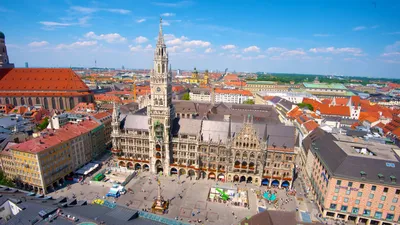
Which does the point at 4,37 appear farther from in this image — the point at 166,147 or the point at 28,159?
the point at 166,147

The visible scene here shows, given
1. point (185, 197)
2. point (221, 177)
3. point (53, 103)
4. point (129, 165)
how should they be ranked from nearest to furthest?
point (185, 197) → point (221, 177) → point (129, 165) → point (53, 103)

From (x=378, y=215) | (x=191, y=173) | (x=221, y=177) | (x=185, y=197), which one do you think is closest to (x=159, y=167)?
Result: (x=191, y=173)

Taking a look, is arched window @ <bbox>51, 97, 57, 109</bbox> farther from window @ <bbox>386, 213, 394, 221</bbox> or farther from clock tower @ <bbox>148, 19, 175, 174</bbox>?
window @ <bbox>386, 213, 394, 221</bbox>

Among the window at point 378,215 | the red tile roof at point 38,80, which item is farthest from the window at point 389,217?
the red tile roof at point 38,80

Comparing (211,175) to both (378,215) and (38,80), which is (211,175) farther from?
(38,80)

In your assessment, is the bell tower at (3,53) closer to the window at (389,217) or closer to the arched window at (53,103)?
the arched window at (53,103)

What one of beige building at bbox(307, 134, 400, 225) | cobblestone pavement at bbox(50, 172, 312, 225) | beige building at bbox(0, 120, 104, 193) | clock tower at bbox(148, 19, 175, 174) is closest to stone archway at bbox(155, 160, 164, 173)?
clock tower at bbox(148, 19, 175, 174)
